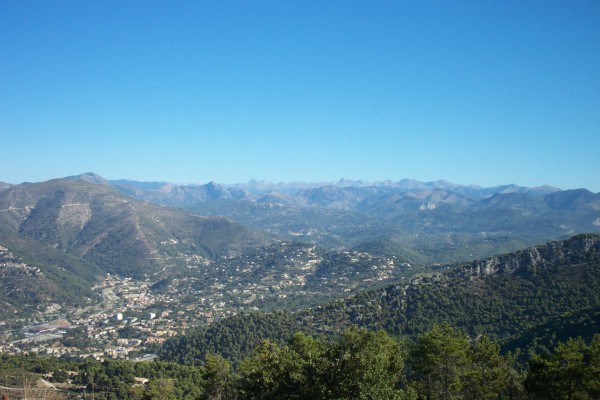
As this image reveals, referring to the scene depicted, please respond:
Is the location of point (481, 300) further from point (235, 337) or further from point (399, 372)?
point (399, 372)

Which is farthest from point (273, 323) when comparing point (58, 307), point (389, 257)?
point (389, 257)

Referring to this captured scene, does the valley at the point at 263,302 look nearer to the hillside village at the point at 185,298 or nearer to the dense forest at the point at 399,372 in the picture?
the hillside village at the point at 185,298

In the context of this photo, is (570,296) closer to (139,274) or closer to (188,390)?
(188,390)

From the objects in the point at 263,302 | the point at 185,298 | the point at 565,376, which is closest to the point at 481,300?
the point at 565,376

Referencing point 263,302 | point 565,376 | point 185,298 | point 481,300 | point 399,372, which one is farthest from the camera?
point 185,298

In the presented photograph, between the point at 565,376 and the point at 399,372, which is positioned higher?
the point at 565,376

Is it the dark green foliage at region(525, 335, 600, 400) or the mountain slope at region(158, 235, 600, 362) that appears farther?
the mountain slope at region(158, 235, 600, 362)

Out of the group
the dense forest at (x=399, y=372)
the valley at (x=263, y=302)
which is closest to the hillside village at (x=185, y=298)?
the valley at (x=263, y=302)

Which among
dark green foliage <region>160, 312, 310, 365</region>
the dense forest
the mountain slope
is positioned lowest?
dark green foliage <region>160, 312, 310, 365</region>

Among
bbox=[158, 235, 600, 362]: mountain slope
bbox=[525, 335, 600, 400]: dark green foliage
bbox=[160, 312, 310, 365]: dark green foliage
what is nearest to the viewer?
bbox=[525, 335, 600, 400]: dark green foliage

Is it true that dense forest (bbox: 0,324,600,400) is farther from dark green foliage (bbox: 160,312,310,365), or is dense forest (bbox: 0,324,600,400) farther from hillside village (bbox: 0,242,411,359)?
hillside village (bbox: 0,242,411,359)

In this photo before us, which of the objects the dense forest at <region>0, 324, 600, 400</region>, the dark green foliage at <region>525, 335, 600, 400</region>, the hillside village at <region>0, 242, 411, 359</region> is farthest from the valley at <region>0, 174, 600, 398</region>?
the dark green foliage at <region>525, 335, 600, 400</region>

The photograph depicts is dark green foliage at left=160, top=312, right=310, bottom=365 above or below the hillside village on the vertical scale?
above
